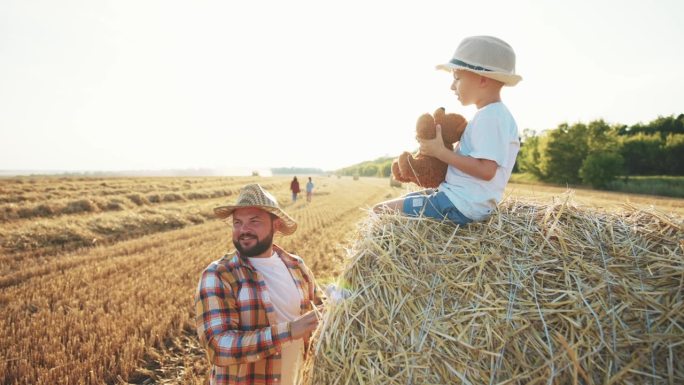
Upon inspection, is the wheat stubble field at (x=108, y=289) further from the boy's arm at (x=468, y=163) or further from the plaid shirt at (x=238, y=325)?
the boy's arm at (x=468, y=163)

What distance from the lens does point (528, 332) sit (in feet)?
6.07

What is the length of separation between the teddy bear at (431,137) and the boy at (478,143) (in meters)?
0.08

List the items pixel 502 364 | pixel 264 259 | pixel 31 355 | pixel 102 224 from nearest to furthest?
pixel 502 364 → pixel 264 259 → pixel 31 355 → pixel 102 224

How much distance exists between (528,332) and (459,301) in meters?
0.36

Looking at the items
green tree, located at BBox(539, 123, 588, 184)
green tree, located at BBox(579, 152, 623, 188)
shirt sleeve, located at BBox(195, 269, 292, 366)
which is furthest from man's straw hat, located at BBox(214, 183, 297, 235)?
green tree, located at BBox(539, 123, 588, 184)

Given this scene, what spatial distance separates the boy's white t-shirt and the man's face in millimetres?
1272

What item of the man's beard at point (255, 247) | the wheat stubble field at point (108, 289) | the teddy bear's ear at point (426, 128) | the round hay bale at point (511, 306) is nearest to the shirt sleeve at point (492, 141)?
the teddy bear's ear at point (426, 128)

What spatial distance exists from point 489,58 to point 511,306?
1520 millimetres

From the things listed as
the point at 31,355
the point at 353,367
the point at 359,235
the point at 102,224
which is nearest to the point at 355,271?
the point at 359,235

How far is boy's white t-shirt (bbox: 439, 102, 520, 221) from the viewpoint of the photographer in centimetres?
225

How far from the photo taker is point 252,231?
2461 millimetres

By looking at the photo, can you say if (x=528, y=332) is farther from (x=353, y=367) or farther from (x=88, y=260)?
(x=88, y=260)

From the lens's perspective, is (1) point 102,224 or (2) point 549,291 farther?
(1) point 102,224

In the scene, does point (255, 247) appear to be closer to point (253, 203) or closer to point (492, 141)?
point (253, 203)
